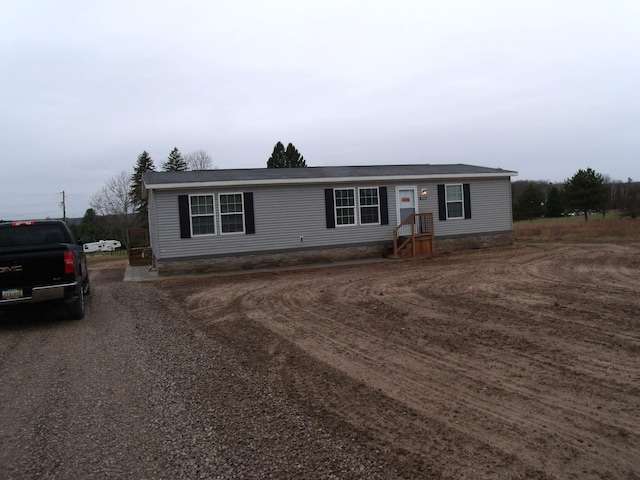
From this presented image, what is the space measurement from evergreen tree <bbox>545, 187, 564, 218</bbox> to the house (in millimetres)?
43191

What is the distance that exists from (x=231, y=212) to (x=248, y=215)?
52 cm

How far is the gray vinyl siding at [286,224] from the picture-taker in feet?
47.9

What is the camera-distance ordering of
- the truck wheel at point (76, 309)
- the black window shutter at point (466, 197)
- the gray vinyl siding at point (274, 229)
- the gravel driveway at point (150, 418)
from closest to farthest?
the gravel driveway at point (150, 418)
the truck wheel at point (76, 309)
the gray vinyl siding at point (274, 229)
the black window shutter at point (466, 197)

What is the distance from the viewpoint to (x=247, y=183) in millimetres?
15117

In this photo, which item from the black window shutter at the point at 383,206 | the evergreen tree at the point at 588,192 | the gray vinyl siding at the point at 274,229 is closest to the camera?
the gray vinyl siding at the point at 274,229

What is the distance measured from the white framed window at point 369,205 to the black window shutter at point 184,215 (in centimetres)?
560

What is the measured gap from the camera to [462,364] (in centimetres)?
508

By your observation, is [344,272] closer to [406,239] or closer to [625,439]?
[406,239]

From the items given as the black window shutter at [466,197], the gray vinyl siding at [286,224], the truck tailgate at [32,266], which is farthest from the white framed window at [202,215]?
the black window shutter at [466,197]

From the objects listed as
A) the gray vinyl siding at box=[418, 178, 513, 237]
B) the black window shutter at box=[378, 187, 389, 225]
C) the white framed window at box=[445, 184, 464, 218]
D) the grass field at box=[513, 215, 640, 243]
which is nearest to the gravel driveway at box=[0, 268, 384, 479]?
the black window shutter at box=[378, 187, 389, 225]

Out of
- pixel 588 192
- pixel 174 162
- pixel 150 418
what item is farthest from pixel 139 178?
pixel 150 418

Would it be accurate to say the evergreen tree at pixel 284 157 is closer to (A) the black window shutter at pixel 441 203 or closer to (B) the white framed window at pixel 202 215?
(A) the black window shutter at pixel 441 203

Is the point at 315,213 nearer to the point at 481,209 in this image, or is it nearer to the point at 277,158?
the point at 481,209

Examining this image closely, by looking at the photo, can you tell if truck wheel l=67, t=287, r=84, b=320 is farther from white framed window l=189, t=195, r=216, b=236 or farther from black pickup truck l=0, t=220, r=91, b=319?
white framed window l=189, t=195, r=216, b=236
